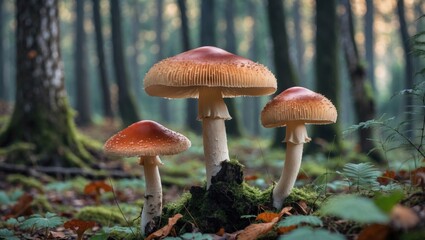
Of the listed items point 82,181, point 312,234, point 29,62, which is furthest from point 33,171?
point 312,234

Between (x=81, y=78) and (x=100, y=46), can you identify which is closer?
(x=100, y=46)

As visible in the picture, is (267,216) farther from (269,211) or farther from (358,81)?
(358,81)

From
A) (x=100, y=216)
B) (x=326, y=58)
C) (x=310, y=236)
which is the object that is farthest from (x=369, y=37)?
(x=310, y=236)

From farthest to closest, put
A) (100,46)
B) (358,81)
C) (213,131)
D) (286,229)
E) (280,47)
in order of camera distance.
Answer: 1. (100,46)
2. (280,47)
3. (358,81)
4. (213,131)
5. (286,229)

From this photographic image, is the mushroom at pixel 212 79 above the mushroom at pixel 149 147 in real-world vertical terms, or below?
above

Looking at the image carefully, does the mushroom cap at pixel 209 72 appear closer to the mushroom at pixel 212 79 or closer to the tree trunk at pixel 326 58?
the mushroom at pixel 212 79

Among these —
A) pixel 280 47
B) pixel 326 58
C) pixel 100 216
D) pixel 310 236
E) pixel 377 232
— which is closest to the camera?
pixel 310 236

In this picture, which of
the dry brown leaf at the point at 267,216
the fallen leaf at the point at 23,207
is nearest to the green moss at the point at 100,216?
the fallen leaf at the point at 23,207
